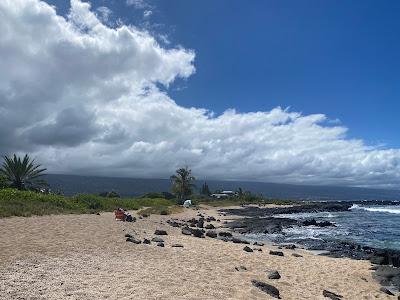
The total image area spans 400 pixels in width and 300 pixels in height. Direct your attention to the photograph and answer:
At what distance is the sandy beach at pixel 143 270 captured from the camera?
11.2 meters

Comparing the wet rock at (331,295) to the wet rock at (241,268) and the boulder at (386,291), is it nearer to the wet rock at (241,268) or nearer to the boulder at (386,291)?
the boulder at (386,291)

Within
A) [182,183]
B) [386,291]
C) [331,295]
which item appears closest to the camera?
[331,295]

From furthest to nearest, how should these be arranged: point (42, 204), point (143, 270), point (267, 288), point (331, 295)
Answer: point (42, 204)
point (331, 295)
point (143, 270)
point (267, 288)

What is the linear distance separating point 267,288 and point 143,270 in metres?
4.30

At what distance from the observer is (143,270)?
14000 mm

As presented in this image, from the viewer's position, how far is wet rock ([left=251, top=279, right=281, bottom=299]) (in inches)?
516

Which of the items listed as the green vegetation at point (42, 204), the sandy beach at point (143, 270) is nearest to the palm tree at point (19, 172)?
the green vegetation at point (42, 204)

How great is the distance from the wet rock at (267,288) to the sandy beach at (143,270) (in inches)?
9.3

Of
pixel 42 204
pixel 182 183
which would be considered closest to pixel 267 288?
pixel 42 204

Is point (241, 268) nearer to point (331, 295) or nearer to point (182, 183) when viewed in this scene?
point (331, 295)

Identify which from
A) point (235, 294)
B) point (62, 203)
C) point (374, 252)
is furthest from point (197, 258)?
point (62, 203)

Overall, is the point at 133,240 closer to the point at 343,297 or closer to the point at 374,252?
the point at 343,297

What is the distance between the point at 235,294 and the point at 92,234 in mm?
11848

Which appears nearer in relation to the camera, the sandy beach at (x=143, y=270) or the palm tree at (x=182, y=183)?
the sandy beach at (x=143, y=270)
